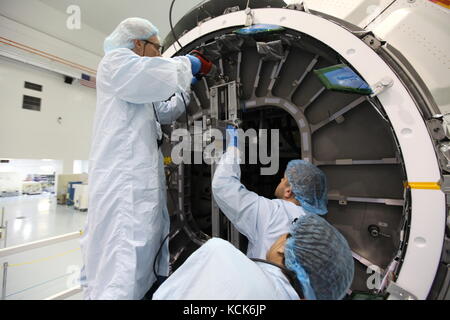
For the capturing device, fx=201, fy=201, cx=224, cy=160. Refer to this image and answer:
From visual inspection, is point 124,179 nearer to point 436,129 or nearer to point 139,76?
point 139,76

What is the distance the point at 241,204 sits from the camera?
3.42ft

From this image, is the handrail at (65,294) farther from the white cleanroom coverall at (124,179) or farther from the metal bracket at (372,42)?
the metal bracket at (372,42)

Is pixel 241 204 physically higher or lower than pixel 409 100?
lower

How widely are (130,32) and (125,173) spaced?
0.75 m

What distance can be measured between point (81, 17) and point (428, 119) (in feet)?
13.8

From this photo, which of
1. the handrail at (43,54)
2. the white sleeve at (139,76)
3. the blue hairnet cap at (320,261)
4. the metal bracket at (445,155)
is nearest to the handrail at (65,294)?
the white sleeve at (139,76)

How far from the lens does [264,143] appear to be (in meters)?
1.83

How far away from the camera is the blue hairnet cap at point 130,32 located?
1.06 meters

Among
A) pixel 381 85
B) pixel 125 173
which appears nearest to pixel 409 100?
pixel 381 85

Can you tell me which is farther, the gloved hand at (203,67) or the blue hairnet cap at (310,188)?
the gloved hand at (203,67)

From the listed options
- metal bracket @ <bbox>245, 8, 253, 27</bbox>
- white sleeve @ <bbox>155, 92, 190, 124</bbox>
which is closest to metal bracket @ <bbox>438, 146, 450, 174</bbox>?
metal bracket @ <bbox>245, 8, 253, 27</bbox>

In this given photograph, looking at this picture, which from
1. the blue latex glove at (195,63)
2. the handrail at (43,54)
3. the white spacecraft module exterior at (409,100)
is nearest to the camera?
the white spacecraft module exterior at (409,100)
